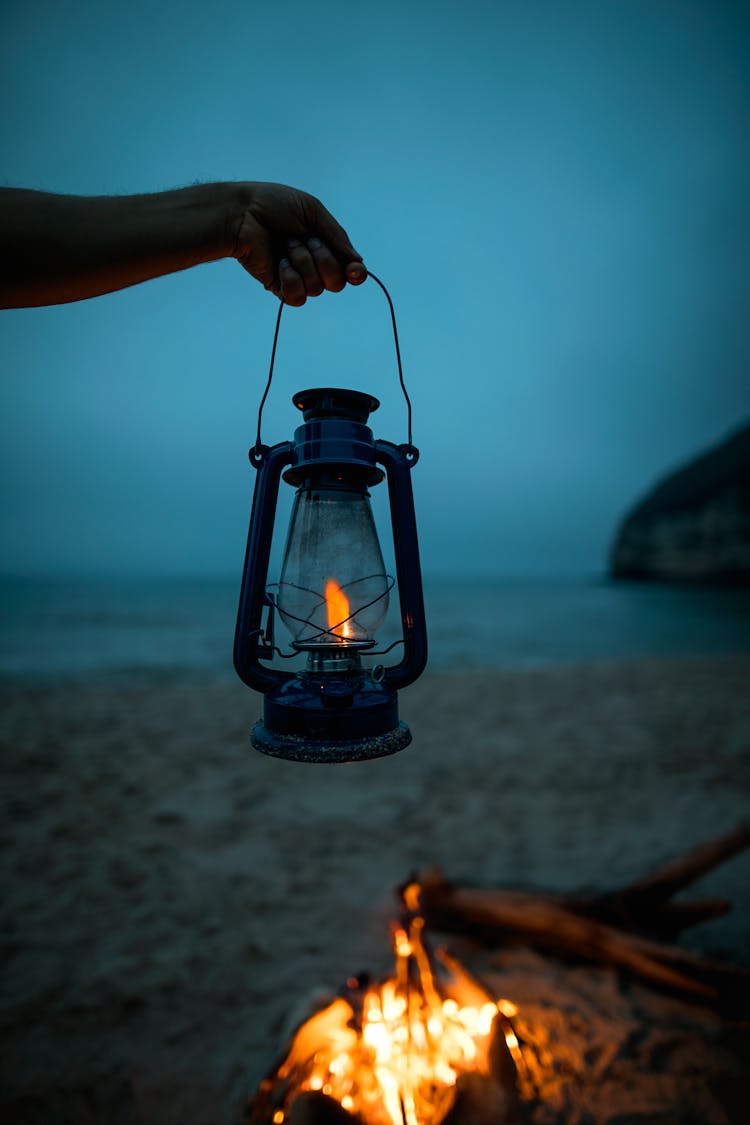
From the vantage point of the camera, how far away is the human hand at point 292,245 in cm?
90

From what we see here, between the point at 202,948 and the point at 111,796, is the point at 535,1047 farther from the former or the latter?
the point at 111,796

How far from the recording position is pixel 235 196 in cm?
88

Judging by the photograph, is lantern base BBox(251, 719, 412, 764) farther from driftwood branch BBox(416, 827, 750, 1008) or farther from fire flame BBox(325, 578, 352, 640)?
driftwood branch BBox(416, 827, 750, 1008)

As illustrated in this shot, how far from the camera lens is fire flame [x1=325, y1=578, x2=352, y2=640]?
1.07 m

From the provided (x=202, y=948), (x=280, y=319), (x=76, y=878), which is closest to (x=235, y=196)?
(x=280, y=319)

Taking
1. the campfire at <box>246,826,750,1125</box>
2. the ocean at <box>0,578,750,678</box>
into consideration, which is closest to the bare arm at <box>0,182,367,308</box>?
the campfire at <box>246,826,750,1125</box>

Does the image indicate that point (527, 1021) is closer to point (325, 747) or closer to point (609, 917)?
point (609, 917)

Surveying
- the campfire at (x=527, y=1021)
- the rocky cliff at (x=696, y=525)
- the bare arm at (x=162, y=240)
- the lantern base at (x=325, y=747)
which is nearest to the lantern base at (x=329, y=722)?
the lantern base at (x=325, y=747)

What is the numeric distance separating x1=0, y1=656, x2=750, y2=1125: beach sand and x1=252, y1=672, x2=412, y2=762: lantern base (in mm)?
1655

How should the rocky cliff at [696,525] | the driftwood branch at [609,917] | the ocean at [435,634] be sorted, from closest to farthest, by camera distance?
the driftwood branch at [609,917]
the ocean at [435,634]
the rocky cliff at [696,525]

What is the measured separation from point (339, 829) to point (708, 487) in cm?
5918

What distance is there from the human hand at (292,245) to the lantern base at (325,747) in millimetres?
751

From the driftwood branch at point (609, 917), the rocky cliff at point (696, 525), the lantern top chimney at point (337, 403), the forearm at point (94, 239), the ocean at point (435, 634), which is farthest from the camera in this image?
the rocky cliff at point (696, 525)

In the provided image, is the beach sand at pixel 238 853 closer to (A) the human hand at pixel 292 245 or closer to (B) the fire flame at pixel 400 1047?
(B) the fire flame at pixel 400 1047
